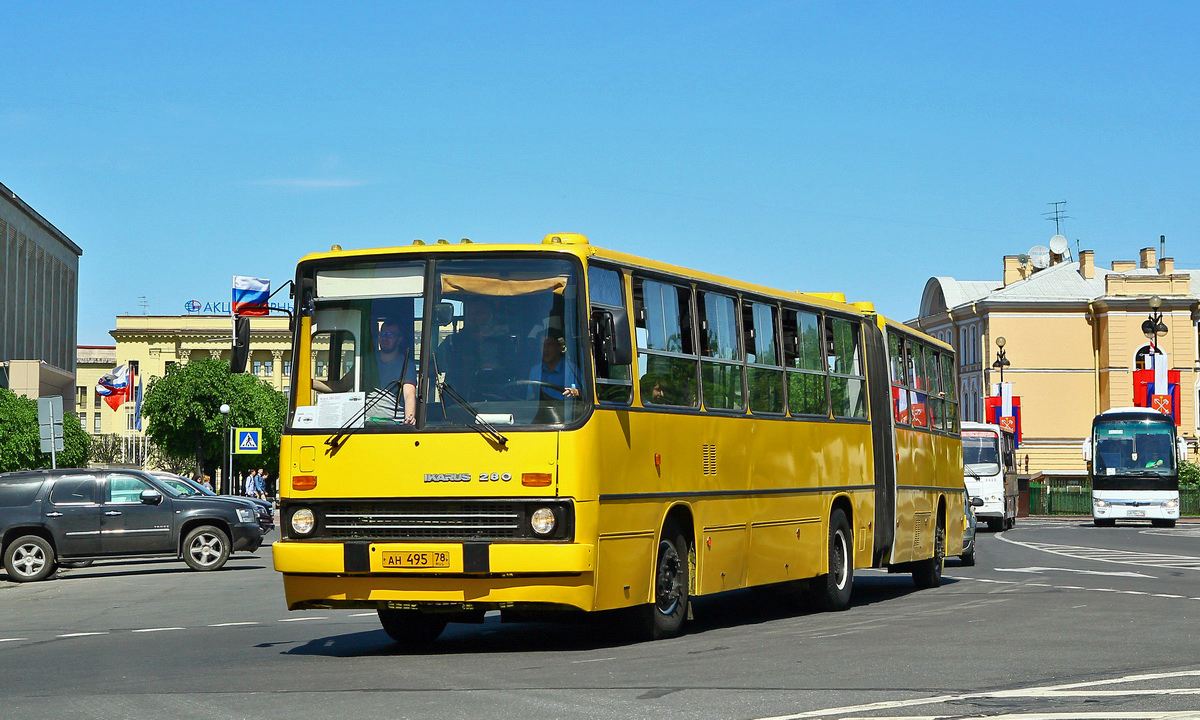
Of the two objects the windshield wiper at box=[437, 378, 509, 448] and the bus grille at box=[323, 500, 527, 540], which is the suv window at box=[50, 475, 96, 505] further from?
the windshield wiper at box=[437, 378, 509, 448]

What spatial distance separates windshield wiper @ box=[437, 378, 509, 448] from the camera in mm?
12148

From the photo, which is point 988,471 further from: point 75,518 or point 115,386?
point 115,386

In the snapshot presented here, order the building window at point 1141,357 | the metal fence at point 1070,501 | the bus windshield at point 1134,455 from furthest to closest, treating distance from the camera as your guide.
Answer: the building window at point 1141,357
the metal fence at point 1070,501
the bus windshield at point 1134,455

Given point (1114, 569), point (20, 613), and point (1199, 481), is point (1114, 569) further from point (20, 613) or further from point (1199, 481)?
point (1199, 481)

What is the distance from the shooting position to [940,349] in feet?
76.7

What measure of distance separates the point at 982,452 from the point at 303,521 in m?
39.8

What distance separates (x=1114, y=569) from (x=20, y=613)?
640 inches

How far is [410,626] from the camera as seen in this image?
13.8m

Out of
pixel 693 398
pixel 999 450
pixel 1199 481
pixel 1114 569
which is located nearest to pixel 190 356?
pixel 1199 481

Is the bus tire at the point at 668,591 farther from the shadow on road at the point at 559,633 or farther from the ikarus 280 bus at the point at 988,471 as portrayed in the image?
the ikarus 280 bus at the point at 988,471

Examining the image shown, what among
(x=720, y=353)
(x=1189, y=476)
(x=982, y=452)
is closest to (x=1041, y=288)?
(x=1189, y=476)

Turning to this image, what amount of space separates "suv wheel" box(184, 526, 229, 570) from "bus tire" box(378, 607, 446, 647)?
15623 mm

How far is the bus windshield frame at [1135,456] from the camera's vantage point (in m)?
54.3

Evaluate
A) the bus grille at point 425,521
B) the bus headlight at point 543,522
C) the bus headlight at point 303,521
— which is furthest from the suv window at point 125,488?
the bus headlight at point 543,522
